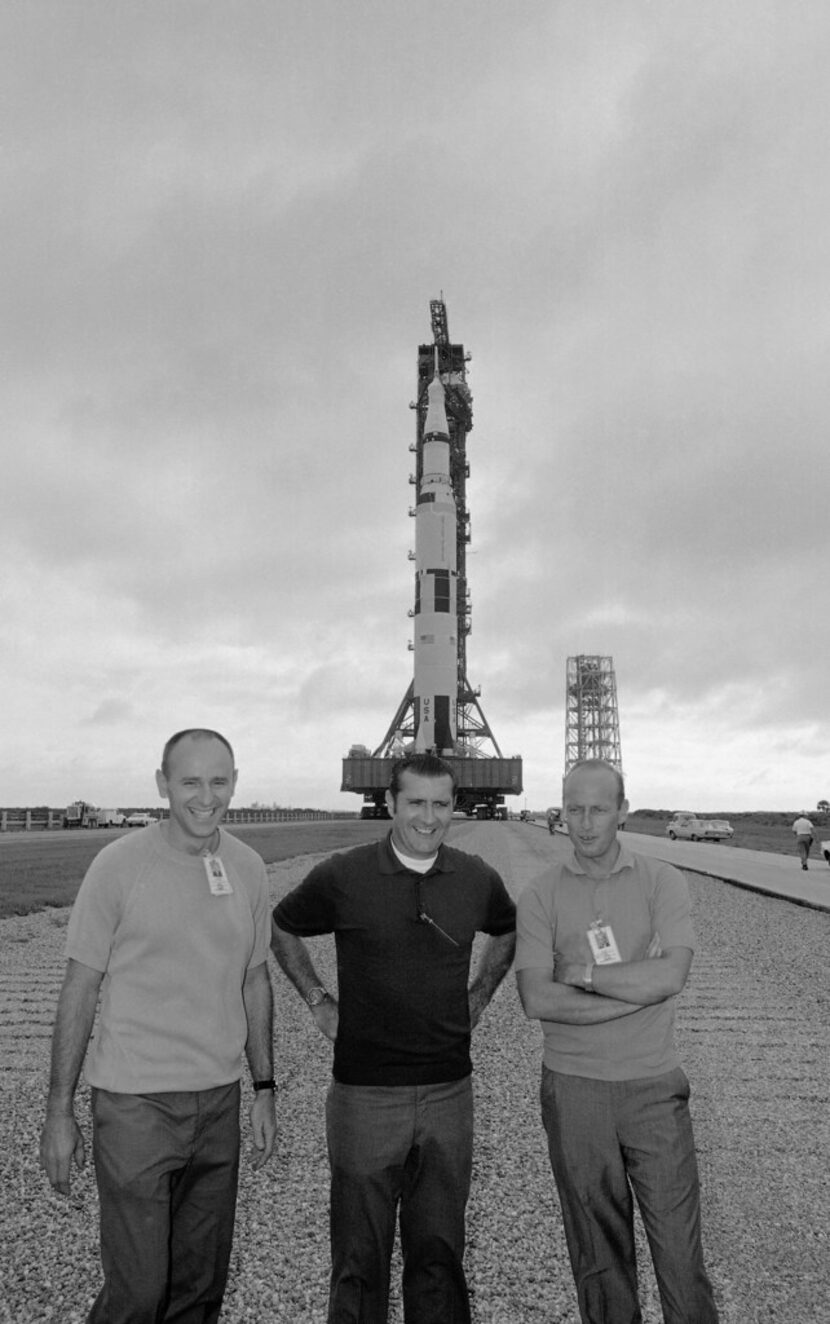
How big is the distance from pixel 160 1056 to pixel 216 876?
58 centimetres

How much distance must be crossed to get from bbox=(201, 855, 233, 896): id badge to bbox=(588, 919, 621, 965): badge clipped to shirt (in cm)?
132

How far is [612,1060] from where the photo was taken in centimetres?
329

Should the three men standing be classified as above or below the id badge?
below

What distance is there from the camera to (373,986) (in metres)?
3.34

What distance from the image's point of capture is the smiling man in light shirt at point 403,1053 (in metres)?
3.20

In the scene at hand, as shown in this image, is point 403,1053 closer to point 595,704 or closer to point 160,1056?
point 160,1056

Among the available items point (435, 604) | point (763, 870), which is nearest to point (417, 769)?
point (763, 870)

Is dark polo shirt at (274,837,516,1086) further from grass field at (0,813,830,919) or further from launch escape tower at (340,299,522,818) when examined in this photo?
launch escape tower at (340,299,522,818)

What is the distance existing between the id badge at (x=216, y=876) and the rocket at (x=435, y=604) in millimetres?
50337

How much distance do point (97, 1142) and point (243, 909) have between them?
82 centimetres

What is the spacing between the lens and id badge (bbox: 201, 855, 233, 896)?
3199mm

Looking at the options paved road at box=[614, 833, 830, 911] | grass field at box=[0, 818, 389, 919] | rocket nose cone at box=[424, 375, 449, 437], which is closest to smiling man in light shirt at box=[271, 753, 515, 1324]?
grass field at box=[0, 818, 389, 919]

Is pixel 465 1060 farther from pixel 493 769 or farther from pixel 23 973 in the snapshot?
pixel 493 769

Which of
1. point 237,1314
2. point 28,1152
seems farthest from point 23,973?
point 237,1314
